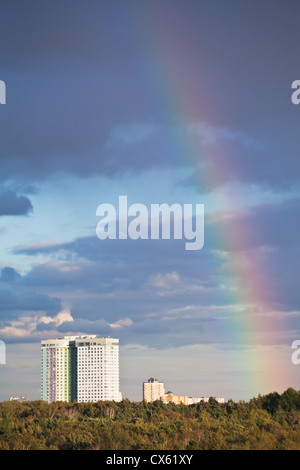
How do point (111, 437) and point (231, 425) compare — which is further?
point (231, 425)

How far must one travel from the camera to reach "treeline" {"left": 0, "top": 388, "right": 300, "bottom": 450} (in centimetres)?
8788

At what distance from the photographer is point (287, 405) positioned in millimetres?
128500

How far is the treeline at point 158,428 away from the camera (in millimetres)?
87875

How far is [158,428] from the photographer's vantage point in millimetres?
100625
